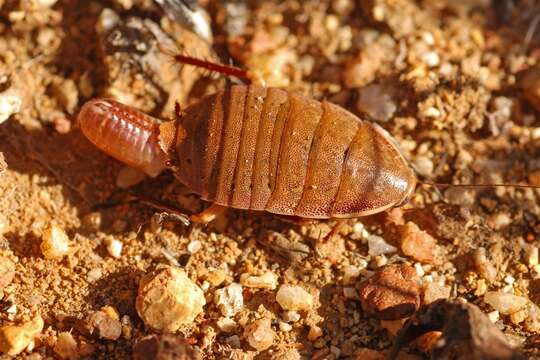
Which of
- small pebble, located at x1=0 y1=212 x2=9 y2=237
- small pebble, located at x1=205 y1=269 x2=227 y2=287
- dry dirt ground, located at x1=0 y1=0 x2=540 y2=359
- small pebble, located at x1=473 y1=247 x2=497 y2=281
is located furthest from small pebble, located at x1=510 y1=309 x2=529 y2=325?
small pebble, located at x1=0 y1=212 x2=9 y2=237

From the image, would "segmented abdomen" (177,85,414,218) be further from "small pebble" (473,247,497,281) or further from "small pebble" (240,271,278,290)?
"small pebble" (473,247,497,281)

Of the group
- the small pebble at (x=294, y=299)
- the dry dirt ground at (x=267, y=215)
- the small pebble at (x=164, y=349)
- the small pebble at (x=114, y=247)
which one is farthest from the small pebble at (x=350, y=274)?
the small pebble at (x=114, y=247)

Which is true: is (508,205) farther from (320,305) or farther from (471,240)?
(320,305)

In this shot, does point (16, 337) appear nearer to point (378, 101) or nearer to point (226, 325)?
point (226, 325)

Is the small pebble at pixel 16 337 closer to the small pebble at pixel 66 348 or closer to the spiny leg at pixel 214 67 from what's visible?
the small pebble at pixel 66 348

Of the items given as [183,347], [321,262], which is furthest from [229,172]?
[183,347]

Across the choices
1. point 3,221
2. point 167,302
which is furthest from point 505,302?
point 3,221
